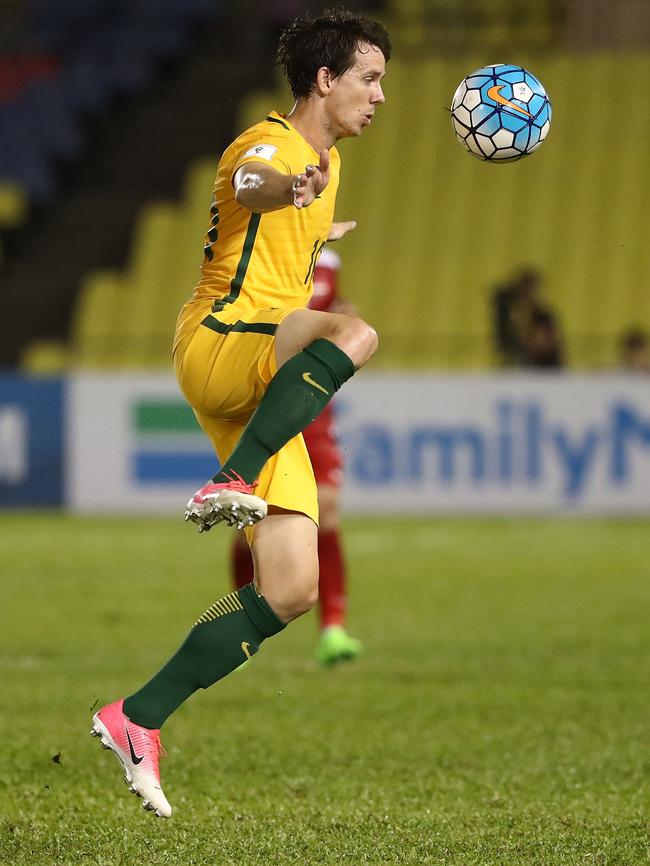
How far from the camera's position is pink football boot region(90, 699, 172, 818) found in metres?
3.97

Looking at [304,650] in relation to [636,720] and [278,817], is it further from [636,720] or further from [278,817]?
[278,817]

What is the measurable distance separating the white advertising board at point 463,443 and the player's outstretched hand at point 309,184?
9.57 meters

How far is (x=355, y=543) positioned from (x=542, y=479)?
2110 mm

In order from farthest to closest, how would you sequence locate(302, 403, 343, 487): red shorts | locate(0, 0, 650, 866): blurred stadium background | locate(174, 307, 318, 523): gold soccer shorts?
1. locate(0, 0, 650, 866): blurred stadium background
2. locate(302, 403, 343, 487): red shorts
3. locate(174, 307, 318, 523): gold soccer shorts

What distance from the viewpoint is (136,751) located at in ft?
13.2

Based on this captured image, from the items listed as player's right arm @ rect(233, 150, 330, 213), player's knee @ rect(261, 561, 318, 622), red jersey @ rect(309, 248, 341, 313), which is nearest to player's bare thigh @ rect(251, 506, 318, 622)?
player's knee @ rect(261, 561, 318, 622)

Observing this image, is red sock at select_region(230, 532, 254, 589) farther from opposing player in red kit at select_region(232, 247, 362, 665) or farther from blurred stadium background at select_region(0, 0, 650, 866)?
blurred stadium background at select_region(0, 0, 650, 866)

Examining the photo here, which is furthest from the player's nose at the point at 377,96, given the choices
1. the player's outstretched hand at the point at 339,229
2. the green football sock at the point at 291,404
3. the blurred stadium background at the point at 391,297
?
the blurred stadium background at the point at 391,297

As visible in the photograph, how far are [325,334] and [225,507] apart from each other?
21.8 inches

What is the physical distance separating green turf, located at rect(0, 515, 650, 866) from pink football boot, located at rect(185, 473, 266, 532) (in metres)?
0.80

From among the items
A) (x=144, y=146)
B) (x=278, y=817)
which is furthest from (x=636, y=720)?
(x=144, y=146)

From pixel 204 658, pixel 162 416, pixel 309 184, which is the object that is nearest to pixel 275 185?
pixel 309 184

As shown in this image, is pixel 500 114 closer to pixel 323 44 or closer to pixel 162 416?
pixel 323 44

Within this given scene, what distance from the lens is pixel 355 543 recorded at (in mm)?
12297
